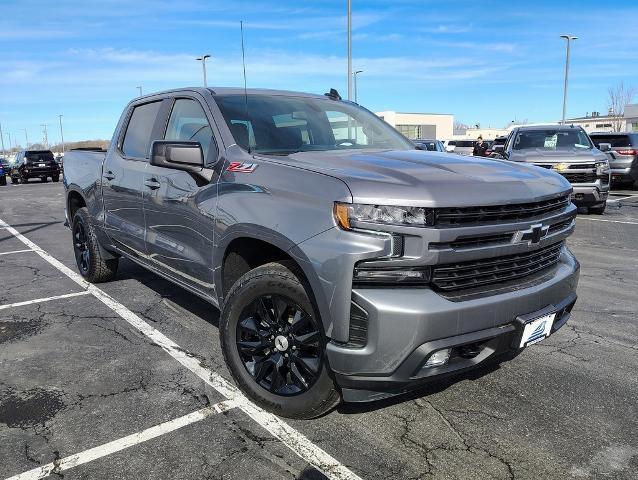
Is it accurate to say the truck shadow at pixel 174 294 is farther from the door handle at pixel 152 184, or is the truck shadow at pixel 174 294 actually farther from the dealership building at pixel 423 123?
the dealership building at pixel 423 123

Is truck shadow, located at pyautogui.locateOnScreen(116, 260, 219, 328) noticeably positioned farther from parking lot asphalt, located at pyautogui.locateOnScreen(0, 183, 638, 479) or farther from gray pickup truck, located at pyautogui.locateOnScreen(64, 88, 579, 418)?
gray pickup truck, located at pyautogui.locateOnScreen(64, 88, 579, 418)

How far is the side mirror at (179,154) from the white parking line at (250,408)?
4.53 ft

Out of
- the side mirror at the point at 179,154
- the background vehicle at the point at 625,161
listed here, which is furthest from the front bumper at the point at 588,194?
the side mirror at the point at 179,154

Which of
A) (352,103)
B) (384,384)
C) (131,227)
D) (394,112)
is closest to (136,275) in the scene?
(131,227)

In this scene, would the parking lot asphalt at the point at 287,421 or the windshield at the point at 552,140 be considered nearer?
the parking lot asphalt at the point at 287,421

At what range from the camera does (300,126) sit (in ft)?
12.7

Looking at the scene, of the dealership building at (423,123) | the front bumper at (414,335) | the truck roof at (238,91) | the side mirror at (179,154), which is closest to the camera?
the front bumper at (414,335)

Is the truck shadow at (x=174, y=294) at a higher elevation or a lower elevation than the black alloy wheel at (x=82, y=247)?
lower

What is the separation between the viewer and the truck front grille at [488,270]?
2525 millimetres

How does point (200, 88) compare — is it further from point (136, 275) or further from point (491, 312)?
point (136, 275)

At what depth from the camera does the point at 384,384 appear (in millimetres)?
2488

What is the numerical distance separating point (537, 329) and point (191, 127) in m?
2.70

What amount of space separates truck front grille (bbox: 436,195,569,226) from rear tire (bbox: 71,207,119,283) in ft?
14.0

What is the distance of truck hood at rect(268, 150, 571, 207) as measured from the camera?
2.50 m
